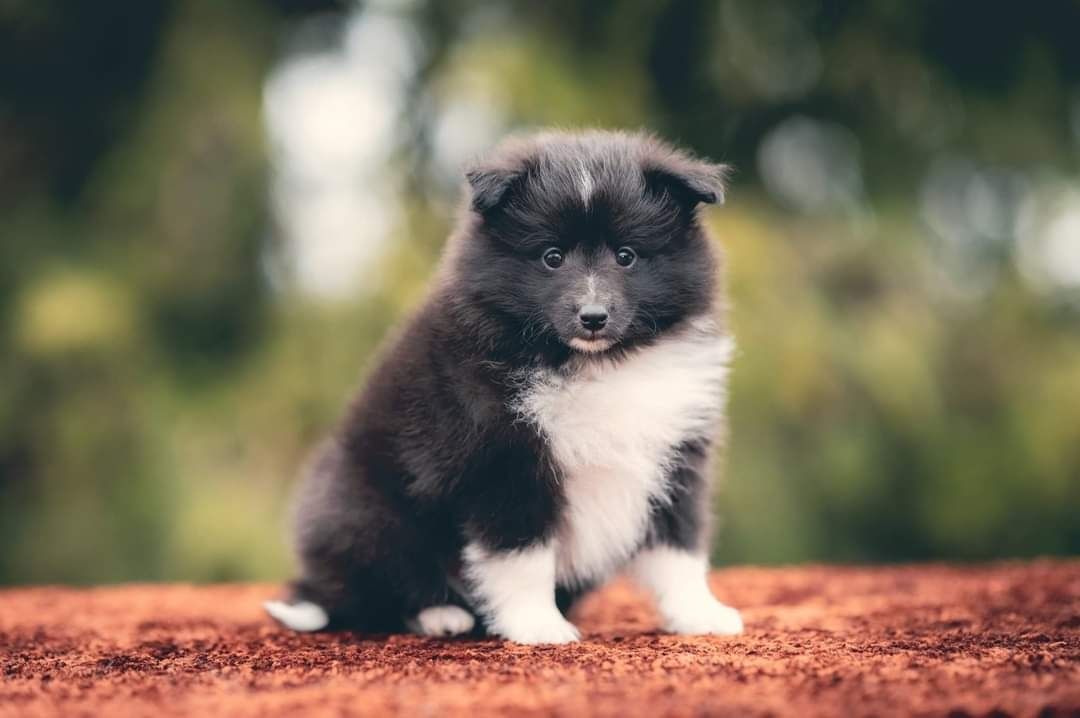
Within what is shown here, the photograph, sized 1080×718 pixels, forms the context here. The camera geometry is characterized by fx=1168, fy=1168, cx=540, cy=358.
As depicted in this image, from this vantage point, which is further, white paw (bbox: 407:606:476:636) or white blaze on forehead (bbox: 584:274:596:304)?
white paw (bbox: 407:606:476:636)

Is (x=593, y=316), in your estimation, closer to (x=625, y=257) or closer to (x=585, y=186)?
(x=625, y=257)

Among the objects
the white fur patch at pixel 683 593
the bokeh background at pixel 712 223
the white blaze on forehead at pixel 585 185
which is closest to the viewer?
the white blaze on forehead at pixel 585 185

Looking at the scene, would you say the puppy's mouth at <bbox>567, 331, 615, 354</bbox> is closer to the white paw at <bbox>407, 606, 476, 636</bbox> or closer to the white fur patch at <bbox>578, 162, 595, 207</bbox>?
the white fur patch at <bbox>578, 162, 595, 207</bbox>

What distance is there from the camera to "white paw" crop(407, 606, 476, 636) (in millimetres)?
3256

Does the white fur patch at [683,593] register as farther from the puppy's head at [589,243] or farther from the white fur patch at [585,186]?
the white fur patch at [585,186]

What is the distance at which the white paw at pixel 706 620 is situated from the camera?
3.12 m

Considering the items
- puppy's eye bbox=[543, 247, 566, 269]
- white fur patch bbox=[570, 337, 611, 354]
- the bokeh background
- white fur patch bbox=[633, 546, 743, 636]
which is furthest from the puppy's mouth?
the bokeh background

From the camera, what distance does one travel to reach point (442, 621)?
3262mm

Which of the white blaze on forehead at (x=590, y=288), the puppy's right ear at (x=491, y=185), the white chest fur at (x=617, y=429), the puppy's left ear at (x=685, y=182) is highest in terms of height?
the puppy's left ear at (x=685, y=182)

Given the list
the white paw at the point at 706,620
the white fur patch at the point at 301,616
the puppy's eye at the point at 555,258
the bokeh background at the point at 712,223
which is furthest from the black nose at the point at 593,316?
the bokeh background at the point at 712,223

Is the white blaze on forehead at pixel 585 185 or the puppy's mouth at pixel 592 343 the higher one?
the white blaze on forehead at pixel 585 185

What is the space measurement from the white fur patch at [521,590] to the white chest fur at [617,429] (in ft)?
0.35

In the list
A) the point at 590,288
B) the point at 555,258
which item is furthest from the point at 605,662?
the point at 555,258

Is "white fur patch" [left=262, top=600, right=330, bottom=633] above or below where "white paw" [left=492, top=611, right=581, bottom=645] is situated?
below
